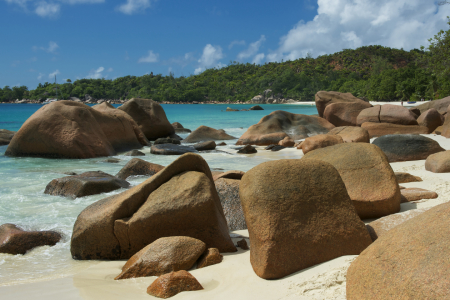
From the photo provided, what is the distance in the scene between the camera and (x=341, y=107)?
1728cm

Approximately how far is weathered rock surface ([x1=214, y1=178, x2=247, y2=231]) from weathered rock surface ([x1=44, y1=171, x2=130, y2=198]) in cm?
233

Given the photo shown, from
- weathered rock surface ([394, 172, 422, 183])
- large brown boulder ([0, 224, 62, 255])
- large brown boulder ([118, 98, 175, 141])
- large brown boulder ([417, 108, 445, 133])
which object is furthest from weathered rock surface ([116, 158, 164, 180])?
large brown boulder ([417, 108, 445, 133])

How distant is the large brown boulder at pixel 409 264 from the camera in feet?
5.88

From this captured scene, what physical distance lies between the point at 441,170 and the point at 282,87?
93.5m

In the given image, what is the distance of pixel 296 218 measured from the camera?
118 inches

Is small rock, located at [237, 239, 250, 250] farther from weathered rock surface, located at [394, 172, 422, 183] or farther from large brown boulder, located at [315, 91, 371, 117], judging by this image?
large brown boulder, located at [315, 91, 371, 117]

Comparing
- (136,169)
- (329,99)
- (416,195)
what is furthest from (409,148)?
(329,99)

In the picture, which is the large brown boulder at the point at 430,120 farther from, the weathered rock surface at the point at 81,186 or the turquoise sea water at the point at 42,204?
the weathered rock surface at the point at 81,186

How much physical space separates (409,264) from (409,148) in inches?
267

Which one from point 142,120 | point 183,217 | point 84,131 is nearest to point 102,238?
point 183,217

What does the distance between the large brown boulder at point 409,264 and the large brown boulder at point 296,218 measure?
667 millimetres

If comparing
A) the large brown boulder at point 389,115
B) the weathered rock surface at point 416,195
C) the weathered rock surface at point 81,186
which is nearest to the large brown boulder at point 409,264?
the weathered rock surface at point 416,195

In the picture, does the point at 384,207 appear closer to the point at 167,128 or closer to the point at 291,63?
the point at 167,128

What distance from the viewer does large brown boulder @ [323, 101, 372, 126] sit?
16.9m
